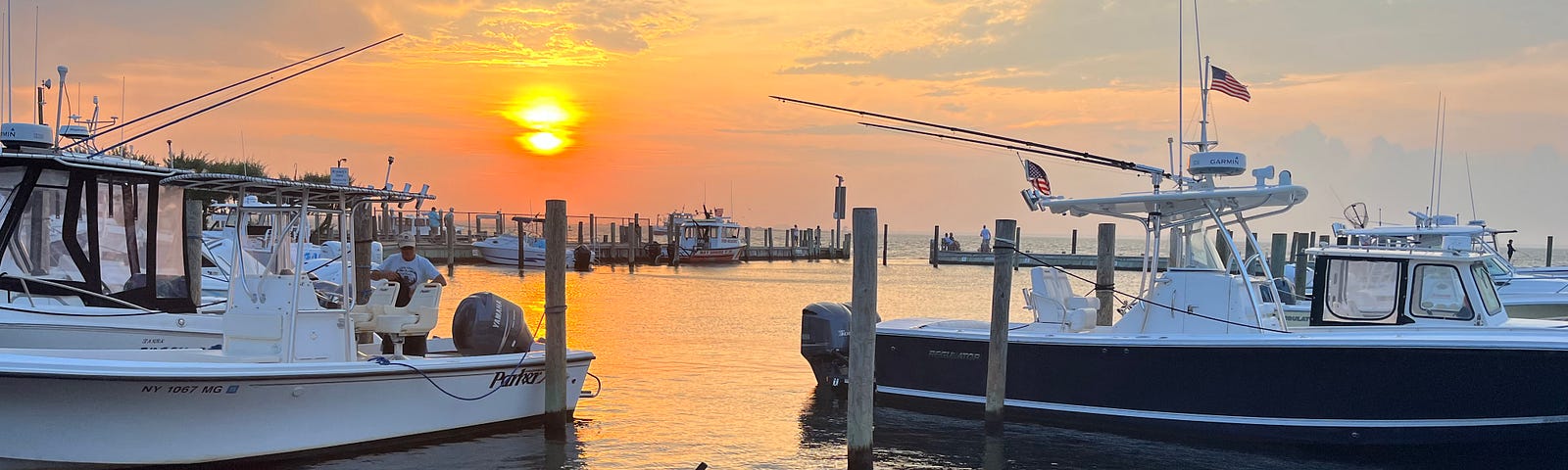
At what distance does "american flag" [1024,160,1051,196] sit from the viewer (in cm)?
1441

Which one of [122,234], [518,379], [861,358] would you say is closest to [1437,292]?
[861,358]

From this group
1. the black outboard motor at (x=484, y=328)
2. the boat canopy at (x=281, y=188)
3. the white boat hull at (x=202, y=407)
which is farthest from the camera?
the black outboard motor at (x=484, y=328)

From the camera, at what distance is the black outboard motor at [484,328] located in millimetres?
13289

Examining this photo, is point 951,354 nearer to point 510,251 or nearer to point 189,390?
point 189,390

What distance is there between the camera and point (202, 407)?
35.4 ft

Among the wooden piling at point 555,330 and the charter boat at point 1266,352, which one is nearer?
the charter boat at point 1266,352

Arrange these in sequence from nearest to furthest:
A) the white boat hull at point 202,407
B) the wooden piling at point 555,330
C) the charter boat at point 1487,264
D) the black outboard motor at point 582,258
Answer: the white boat hull at point 202,407 → the wooden piling at point 555,330 → the charter boat at point 1487,264 → the black outboard motor at point 582,258

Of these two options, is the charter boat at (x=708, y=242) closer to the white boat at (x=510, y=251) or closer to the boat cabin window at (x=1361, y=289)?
the white boat at (x=510, y=251)

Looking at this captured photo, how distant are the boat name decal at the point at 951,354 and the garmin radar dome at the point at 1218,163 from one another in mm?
3228

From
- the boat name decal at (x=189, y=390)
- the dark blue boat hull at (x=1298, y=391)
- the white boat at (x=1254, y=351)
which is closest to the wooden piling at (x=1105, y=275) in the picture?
the white boat at (x=1254, y=351)

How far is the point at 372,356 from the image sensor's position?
12.4m

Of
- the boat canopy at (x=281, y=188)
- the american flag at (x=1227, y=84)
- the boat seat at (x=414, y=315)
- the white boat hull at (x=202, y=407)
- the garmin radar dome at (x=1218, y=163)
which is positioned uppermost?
the american flag at (x=1227, y=84)

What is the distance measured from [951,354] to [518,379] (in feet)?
16.5

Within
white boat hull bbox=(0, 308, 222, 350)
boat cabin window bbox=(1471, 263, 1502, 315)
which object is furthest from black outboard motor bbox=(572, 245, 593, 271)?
boat cabin window bbox=(1471, 263, 1502, 315)
